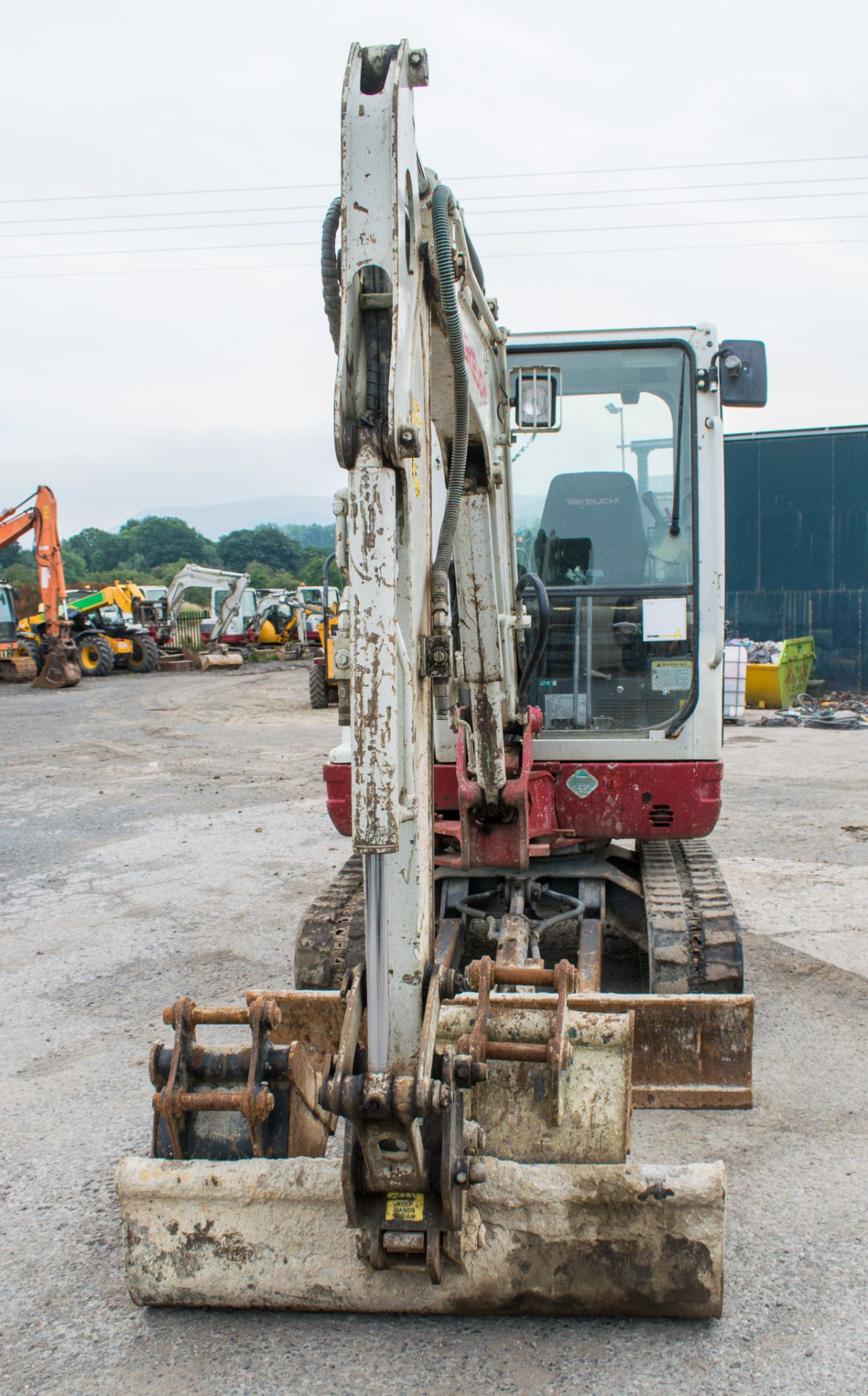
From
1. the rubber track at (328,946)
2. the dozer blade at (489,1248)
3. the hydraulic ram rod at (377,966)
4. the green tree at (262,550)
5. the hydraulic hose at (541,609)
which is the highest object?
the green tree at (262,550)

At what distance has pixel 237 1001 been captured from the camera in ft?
17.0

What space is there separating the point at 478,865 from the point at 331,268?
2.57 meters

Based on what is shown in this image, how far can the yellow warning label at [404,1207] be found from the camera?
260 centimetres

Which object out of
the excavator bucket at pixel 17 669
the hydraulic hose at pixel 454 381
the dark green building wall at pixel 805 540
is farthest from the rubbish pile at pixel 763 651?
the excavator bucket at pixel 17 669

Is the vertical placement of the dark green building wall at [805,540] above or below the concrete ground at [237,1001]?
above

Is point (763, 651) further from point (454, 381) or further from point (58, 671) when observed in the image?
point (454, 381)

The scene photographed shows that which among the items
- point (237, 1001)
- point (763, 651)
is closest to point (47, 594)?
point (763, 651)

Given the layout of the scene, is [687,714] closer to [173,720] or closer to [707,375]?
[707,375]

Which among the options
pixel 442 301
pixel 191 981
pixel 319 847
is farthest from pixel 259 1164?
pixel 319 847

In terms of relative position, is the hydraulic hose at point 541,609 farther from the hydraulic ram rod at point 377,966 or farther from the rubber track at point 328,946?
the hydraulic ram rod at point 377,966

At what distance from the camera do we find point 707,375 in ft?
15.7

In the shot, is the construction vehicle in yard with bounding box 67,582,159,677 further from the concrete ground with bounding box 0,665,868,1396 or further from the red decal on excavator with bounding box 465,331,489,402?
the red decal on excavator with bounding box 465,331,489,402

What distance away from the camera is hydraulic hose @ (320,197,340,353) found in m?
2.65

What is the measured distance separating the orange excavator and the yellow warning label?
75.3 feet
